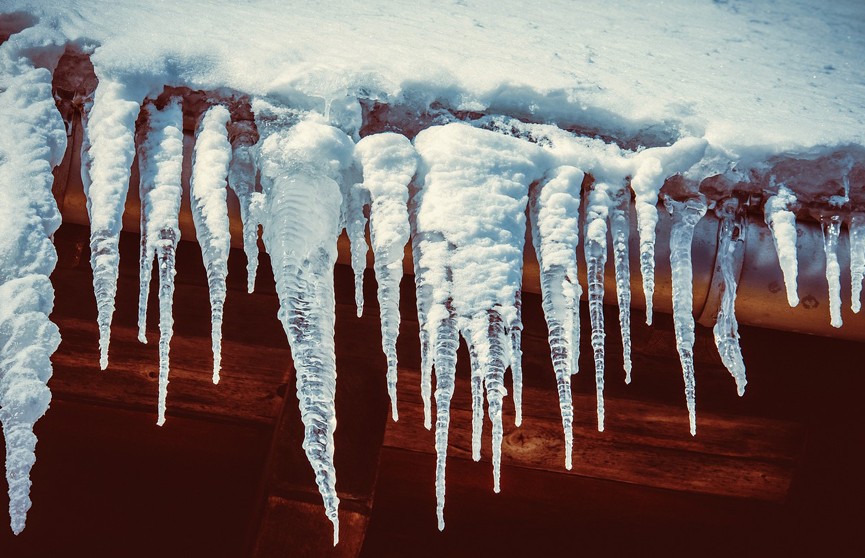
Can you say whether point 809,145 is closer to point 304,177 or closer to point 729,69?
point 729,69

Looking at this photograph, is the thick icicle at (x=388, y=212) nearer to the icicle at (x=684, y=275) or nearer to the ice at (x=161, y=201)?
the ice at (x=161, y=201)

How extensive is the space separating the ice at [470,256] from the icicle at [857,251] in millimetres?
679

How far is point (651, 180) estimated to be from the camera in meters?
1.32

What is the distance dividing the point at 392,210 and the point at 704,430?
147 centimetres

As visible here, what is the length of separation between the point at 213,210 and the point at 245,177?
97mm

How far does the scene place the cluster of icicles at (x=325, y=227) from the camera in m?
1.20

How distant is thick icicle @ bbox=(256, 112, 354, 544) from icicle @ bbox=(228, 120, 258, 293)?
3 cm

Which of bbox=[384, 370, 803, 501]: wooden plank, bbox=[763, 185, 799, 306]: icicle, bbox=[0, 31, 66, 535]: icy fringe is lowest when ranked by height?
bbox=[384, 370, 803, 501]: wooden plank

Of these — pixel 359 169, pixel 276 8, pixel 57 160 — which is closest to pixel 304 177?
pixel 359 169

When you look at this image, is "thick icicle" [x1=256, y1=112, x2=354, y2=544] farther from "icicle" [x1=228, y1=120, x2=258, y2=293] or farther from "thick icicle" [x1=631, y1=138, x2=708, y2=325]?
"thick icicle" [x1=631, y1=138, x2=708, y2=325]

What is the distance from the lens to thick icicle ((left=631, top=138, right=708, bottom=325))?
4.28ft

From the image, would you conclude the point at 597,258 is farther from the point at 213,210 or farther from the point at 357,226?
the point at 213,210

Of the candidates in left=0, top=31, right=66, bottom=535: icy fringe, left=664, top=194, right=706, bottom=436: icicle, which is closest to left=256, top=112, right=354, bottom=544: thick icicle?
left=0, top=31, right=66, bottom=535: icy fringe

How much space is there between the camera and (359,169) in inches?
50.5
